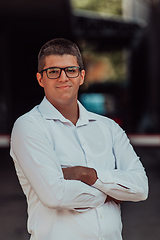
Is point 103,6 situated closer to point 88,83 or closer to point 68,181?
point 88,83

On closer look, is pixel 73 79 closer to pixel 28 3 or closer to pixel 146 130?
pixel 28 3

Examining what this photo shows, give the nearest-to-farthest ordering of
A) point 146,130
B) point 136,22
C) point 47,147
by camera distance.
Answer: point 47,147
point 146,130
point 136,22

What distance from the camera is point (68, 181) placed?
7.00 ft

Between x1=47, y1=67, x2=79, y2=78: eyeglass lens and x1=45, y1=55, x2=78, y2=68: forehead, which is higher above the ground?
x1=45, y1=55, x2=78, y2=68: forehead

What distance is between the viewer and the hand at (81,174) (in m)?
2.18

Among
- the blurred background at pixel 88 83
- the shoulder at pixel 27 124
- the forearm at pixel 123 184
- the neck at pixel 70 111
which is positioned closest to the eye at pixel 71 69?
the neck at pixel 70 111

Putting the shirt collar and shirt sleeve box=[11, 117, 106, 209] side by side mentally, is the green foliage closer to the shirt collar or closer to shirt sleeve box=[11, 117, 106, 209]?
the shirt collar

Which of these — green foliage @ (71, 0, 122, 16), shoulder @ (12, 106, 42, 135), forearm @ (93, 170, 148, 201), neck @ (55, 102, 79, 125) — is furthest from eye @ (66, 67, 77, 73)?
green foliage @ (71, 0, 122, 16)

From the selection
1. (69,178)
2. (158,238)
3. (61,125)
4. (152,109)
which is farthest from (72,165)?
(152,109)

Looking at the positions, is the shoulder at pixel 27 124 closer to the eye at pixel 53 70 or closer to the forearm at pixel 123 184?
the eye at pixel 53 70

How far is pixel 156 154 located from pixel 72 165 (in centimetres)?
978

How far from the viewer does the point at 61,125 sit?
7.61 feet

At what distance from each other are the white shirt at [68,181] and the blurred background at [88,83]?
2.77m

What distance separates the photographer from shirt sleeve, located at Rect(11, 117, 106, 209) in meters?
2.09
